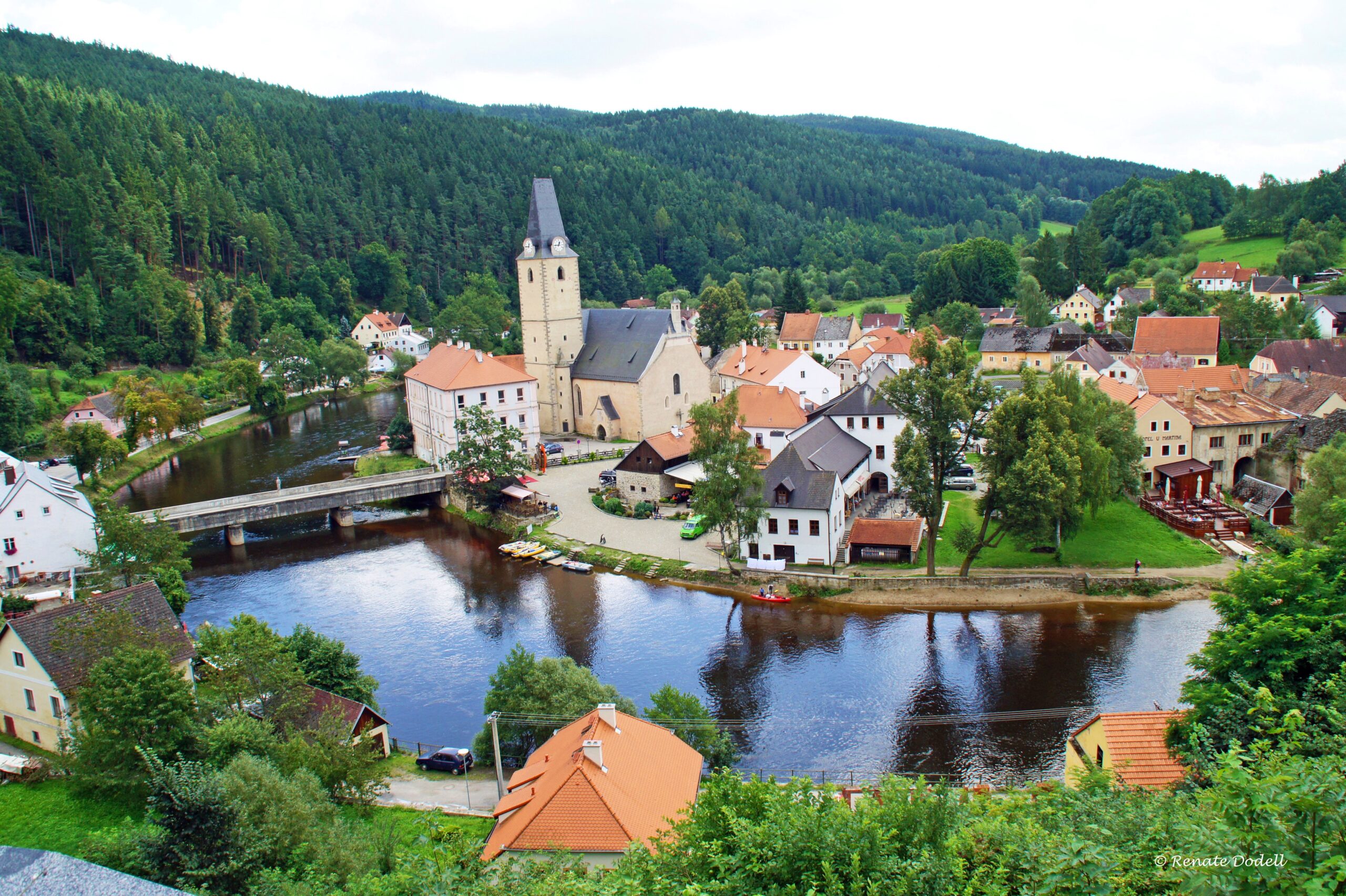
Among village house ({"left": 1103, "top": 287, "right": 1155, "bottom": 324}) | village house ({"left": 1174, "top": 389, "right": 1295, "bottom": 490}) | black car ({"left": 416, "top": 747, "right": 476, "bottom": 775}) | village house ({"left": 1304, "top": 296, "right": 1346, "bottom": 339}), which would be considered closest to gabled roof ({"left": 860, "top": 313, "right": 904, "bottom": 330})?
village house ({"left": 1103, "top": 287, "right": 1155, "bottom": 324})

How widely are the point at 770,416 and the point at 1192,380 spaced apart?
882 inches

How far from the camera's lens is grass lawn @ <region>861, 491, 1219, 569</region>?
117ft

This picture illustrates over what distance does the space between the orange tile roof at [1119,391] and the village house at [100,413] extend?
192 feet

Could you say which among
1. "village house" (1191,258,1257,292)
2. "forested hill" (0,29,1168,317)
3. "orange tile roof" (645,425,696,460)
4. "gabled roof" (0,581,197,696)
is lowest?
"gabled roof" (0,581,197,696)

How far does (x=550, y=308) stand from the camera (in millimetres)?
61594

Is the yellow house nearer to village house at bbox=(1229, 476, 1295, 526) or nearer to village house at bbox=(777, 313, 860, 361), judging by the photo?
village house at bbox=(1229, 476, 1295, 526)

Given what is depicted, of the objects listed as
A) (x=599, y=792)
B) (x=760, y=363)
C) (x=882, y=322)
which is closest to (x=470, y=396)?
(x=760, y=363)

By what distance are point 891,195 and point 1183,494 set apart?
472 ft

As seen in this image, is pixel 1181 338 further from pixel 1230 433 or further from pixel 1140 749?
pixel 1140 749

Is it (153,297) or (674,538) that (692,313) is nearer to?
(153,297)

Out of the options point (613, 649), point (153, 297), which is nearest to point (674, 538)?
point (613, 649)

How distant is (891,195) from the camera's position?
177 metres

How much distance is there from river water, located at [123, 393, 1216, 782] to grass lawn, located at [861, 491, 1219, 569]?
286cm

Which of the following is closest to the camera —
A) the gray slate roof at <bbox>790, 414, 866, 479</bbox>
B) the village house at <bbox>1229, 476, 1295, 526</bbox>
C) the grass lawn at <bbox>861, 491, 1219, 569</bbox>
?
the grass lawn at <bbox>861, 491, 1219, 569</bbox>
